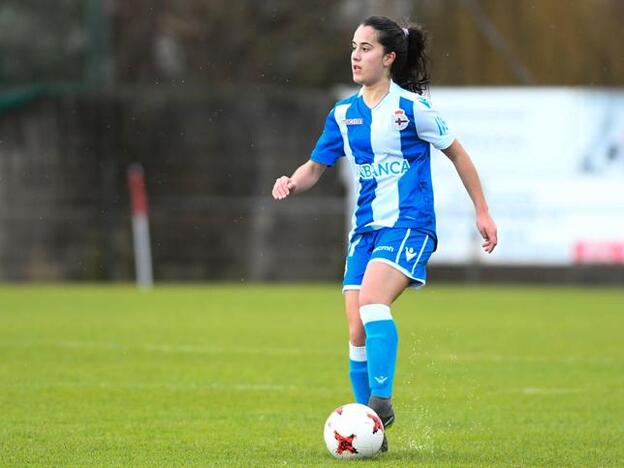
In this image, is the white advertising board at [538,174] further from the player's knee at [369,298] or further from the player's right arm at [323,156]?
the player's knee at [369,298]

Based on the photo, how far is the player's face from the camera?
650 cm

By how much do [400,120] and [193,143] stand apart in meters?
16.2

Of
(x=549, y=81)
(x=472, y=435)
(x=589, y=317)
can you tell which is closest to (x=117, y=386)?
(x=472, y=435)

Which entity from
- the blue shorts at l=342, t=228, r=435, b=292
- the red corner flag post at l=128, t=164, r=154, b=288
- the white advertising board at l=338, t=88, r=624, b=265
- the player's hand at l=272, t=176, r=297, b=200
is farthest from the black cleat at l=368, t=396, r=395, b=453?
the red corner flag post at l=128, t=164, r=154, b=288

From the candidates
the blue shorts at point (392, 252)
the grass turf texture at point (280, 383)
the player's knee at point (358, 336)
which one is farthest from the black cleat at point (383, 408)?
the blue shorts at point (392, 252)

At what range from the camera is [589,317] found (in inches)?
602

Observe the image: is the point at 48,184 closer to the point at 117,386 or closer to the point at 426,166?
the point at 117,386

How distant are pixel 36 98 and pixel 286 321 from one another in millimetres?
9079

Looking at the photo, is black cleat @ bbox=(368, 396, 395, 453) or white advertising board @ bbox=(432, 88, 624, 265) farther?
white advertising board @ bbox=(432, 88, 624, 265)

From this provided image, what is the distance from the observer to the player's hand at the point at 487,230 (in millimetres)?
6395

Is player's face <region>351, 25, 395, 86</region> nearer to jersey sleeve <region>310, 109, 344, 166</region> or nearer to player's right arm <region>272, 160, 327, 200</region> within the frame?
jersey sleeve <region>310, 109, 344, 166</region>

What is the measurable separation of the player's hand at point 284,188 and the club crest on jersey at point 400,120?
552 millimetres

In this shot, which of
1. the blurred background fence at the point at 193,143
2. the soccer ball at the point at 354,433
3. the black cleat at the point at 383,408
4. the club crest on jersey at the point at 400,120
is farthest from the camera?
the blurred background fence at the point at 193,143

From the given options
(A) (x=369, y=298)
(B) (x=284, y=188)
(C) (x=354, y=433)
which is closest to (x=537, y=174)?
(B) (x=284, y=188)
